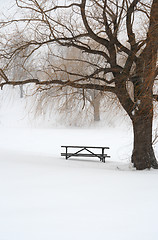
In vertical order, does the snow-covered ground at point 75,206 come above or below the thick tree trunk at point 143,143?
below

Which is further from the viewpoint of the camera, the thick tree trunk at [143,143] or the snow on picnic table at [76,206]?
the thick tree trunk at [143,143]

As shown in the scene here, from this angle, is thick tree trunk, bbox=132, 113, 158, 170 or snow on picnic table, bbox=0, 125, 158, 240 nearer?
snow on picnic table, bbox=0, 125, 158, 240

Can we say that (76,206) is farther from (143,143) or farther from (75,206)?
(143,143)

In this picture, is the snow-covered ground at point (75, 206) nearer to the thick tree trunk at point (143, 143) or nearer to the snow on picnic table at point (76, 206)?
the snow on picnic table at point (76, 206)

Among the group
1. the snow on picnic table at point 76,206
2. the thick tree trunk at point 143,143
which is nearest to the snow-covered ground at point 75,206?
the snow on picnic table at point 76,206

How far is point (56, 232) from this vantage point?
307cm

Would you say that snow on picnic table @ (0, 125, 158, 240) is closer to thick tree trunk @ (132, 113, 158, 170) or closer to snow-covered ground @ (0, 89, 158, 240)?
snow-covered ground @ (0, 89, 158, 240)

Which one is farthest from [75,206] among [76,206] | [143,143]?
[143,143]

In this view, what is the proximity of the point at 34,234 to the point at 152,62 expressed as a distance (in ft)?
14.7

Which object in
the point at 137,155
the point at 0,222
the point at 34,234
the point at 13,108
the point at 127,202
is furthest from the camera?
the point at 13,108

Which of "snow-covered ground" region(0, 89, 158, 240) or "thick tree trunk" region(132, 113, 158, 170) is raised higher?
"thick tree trunk" region(132, 113, 158, 170)

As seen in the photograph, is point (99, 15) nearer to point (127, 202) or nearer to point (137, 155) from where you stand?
point (137, 155)

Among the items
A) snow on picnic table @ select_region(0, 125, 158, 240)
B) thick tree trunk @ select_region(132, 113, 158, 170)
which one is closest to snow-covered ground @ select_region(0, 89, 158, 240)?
snow on picnic table @ select_region(0, 125, 158, 240)

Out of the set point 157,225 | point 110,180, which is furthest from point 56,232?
point 110,180
